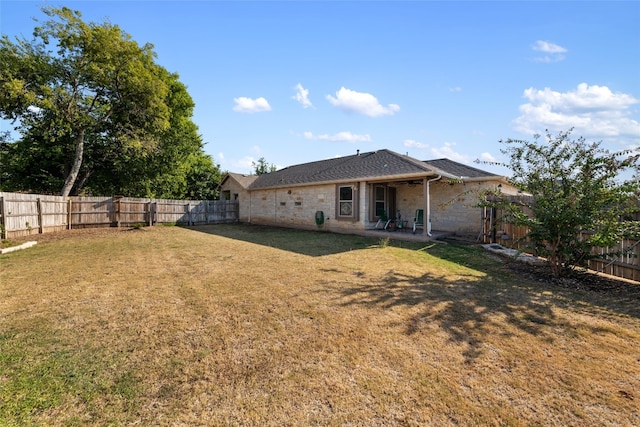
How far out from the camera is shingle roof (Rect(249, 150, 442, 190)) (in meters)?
11.8

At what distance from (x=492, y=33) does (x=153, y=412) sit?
1083 cm

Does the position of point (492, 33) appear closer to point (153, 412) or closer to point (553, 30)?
point (553, 30)

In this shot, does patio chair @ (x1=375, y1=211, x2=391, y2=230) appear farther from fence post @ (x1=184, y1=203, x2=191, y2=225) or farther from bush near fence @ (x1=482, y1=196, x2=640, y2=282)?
fence post @ (x1=184, y1=203, x2=191, y2=225)

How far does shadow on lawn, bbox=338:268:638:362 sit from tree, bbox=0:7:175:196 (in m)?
17.7

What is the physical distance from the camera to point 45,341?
3217 mm

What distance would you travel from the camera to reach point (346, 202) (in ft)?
44.0

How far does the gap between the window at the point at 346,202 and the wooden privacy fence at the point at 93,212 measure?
9.98 metres

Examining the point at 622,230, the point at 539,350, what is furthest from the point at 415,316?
the point at 622,230

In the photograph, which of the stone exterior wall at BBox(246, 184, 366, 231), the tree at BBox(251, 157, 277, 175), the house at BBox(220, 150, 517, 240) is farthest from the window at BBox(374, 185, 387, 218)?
the tree at BBox(251, 157, 277, 175)

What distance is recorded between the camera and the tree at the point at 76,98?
49.6 feet

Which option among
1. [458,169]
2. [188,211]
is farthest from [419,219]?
[188,211]

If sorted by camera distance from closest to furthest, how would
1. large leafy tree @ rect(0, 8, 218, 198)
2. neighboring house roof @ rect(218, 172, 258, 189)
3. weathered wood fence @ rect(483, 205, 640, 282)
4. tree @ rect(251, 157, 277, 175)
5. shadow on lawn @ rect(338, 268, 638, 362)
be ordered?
shadow on lawn @ rect(338, 268, 638, 362) → weathered wood fence @ rect(483, 205, 640, 282) → large leafy tree @ rect(0, 8, 218, 198) → neighboring house roof @ rect(218, 172, 258, 189) → tree @ rect(251, 157, 277, 175)

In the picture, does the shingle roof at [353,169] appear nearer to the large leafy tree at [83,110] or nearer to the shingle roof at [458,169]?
the shingle roof at [458,169]

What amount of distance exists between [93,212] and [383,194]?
1450 centimetres
